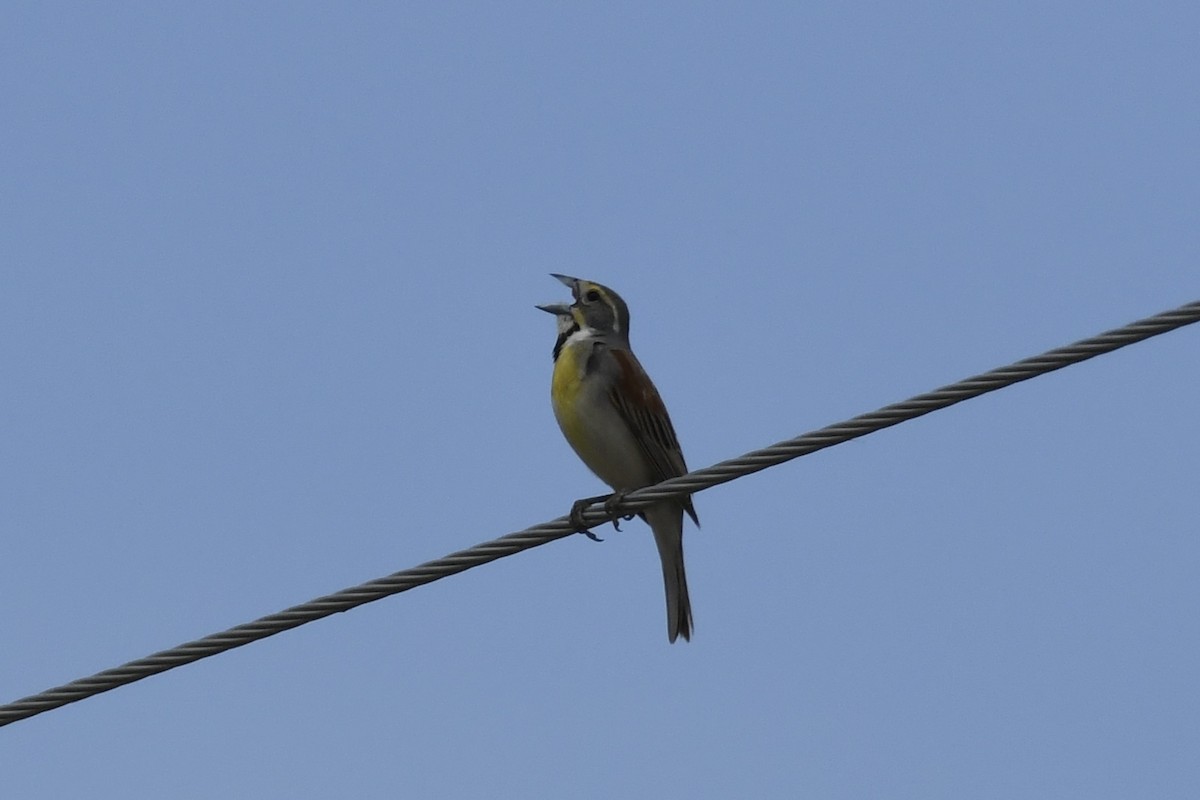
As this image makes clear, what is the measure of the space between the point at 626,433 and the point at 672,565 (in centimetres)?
78

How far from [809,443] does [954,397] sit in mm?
568

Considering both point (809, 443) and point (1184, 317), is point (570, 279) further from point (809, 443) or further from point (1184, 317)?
point (1184, 317)

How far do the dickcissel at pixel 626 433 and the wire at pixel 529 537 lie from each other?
8.47 feet

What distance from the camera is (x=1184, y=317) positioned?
6004 millimetres

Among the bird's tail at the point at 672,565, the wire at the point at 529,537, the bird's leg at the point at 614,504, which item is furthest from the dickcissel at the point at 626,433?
the wire at the point at 529,537

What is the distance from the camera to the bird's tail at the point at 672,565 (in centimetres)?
980

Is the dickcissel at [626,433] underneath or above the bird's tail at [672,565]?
above

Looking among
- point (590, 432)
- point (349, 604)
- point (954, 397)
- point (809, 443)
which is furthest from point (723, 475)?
point (590, 432)

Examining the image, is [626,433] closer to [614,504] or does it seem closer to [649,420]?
A: [649,420]

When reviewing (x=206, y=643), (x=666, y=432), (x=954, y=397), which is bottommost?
(x=206, y=643)

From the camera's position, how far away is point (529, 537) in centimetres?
707

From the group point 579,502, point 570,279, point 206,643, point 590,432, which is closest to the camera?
point 206,643

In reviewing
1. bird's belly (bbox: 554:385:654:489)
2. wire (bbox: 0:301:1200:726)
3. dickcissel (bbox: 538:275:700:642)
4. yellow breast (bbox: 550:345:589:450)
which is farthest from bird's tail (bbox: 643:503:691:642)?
wire (bbox: 0:301:1200:726)

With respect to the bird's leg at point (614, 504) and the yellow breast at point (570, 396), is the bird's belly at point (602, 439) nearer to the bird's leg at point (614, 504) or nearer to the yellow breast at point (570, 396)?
the yellow breast at point (570, 396)
